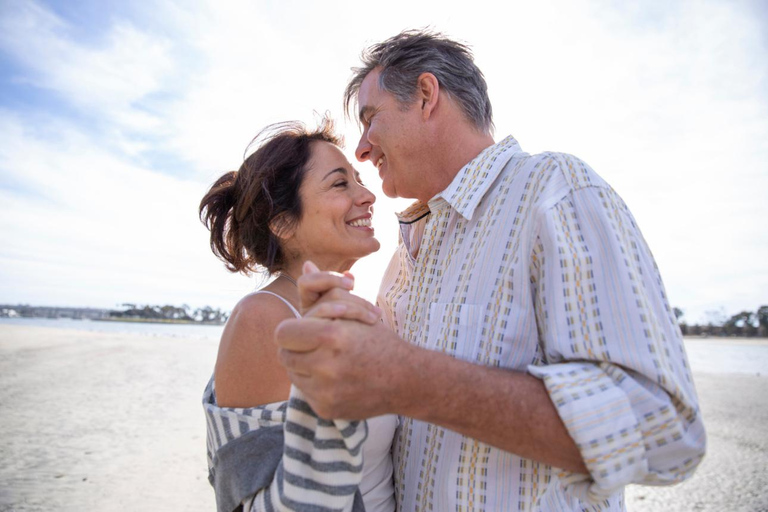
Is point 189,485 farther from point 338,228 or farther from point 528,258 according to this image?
point 528,258

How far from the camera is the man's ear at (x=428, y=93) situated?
2.63m

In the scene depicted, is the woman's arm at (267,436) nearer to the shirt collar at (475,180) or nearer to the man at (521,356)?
the man at (521,356)

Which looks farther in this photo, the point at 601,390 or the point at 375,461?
the point at 375,461

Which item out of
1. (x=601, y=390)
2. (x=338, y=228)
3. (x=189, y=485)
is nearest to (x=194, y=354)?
Answer: (x=189, y=485)

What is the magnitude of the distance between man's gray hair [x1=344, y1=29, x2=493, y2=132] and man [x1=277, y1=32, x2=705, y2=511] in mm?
555

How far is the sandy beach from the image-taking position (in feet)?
22.7

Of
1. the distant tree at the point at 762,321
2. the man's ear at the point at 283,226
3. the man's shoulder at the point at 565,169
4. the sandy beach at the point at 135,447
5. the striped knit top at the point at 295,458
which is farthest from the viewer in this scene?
the distant tree at the point at 762,321

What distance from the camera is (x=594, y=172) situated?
1623mm

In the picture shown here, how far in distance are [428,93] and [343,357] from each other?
193 centimetres

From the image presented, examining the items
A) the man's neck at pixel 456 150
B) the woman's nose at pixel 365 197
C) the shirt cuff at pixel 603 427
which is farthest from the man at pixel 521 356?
the woman's nose at pixel 365 197

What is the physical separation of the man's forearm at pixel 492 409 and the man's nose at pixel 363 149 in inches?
78.5

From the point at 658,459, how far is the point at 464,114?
1.93 m

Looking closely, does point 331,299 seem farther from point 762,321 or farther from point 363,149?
point 762,321

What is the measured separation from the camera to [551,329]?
4.71 ft
